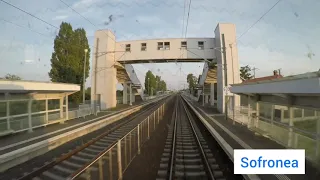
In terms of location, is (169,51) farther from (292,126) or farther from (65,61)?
(292,126)

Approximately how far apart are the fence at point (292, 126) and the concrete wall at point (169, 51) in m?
19.5

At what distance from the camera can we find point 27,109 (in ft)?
53.8

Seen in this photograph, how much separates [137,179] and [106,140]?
7658mm

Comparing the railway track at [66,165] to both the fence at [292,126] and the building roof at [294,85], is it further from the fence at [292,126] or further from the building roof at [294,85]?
the fence at [292,126]

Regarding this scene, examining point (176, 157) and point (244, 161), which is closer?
point (244, 161)

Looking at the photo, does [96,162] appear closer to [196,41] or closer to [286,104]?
[286,104]

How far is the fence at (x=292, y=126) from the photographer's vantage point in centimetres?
891

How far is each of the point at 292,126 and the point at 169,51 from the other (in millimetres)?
26142

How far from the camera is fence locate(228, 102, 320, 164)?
8906 mm

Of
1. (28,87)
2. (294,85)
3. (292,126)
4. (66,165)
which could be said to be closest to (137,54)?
(28,87)

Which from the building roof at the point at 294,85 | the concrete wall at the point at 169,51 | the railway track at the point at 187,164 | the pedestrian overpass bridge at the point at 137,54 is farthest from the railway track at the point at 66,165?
the concrete wall at the point at 169,51

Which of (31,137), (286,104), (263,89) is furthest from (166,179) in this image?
(31,137)

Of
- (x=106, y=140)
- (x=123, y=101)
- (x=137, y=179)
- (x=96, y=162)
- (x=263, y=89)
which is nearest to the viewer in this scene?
(x=96, y=162)

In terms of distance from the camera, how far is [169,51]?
3559 cm
